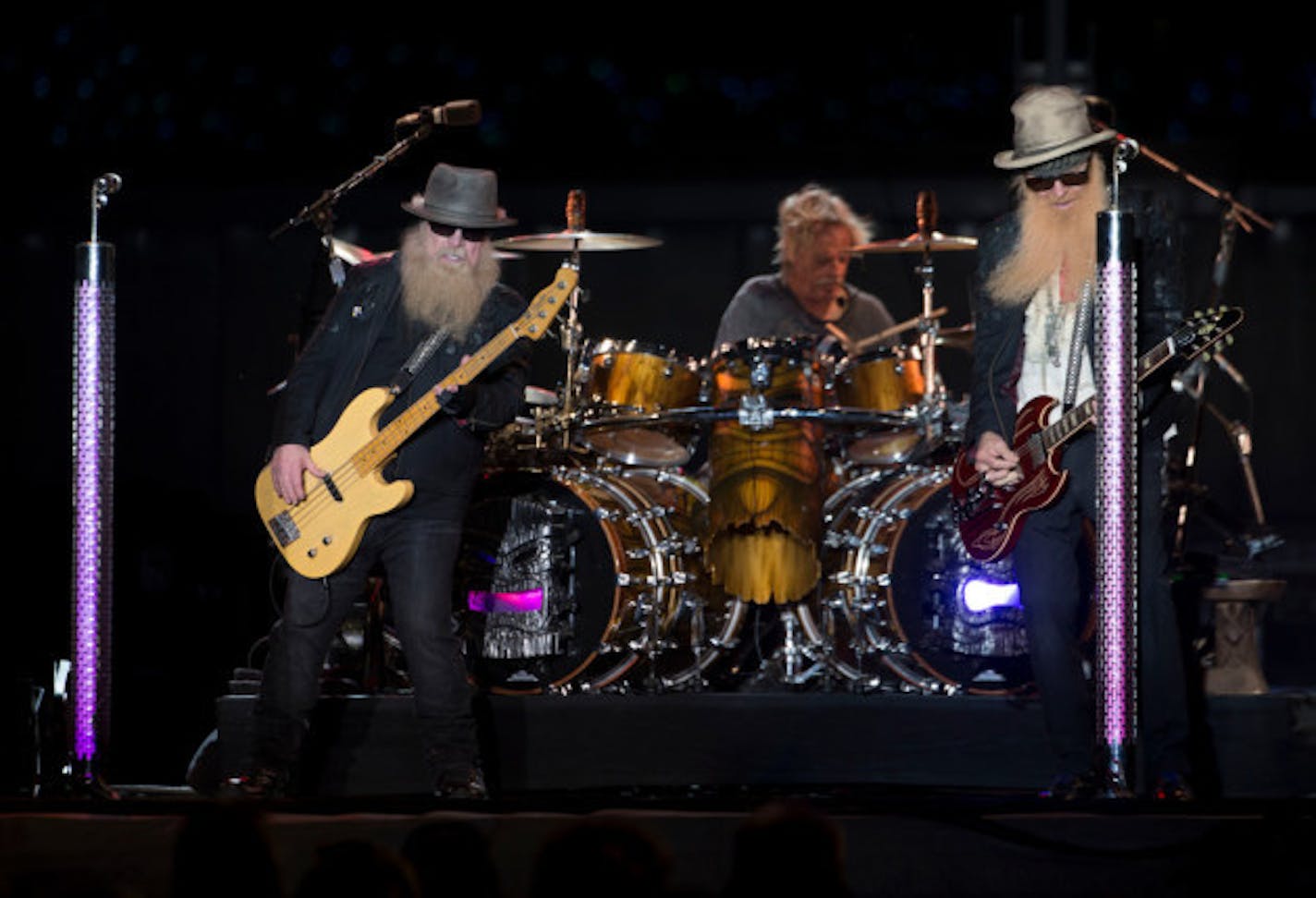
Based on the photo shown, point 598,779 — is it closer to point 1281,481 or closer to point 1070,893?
point 1070,893

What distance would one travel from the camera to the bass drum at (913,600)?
7789 millimetres

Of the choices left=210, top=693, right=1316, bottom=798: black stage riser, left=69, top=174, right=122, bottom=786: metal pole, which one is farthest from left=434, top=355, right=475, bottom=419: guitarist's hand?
left=210, top=693, right=1316, bottom=798: black stage riser

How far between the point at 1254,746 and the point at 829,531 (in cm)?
194

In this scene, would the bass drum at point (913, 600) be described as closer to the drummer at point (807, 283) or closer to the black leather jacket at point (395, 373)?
the drummer at point (807, 283)

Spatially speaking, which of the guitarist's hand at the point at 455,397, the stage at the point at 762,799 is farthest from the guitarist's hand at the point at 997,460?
the guitarist's hand at the point at 455,397

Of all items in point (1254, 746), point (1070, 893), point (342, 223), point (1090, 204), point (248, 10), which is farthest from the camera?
point (342, 223)

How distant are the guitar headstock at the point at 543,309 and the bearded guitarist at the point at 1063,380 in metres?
1.36

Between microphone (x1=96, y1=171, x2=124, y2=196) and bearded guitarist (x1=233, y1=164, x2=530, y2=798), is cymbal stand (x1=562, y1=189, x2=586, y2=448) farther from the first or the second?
microphone (x1=96, y1=171, x2=124, y2=196)

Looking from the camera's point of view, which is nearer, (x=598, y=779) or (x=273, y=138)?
(x=598, y=779)

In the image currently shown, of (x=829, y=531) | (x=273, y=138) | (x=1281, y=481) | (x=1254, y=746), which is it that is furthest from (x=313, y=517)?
(x=1281, y=481)

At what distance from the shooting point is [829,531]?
821 centimetres

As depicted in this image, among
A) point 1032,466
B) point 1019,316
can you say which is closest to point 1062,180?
point 1019,316

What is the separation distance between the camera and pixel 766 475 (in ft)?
26.8

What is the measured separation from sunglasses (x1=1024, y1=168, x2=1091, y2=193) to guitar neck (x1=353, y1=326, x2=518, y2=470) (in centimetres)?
178
